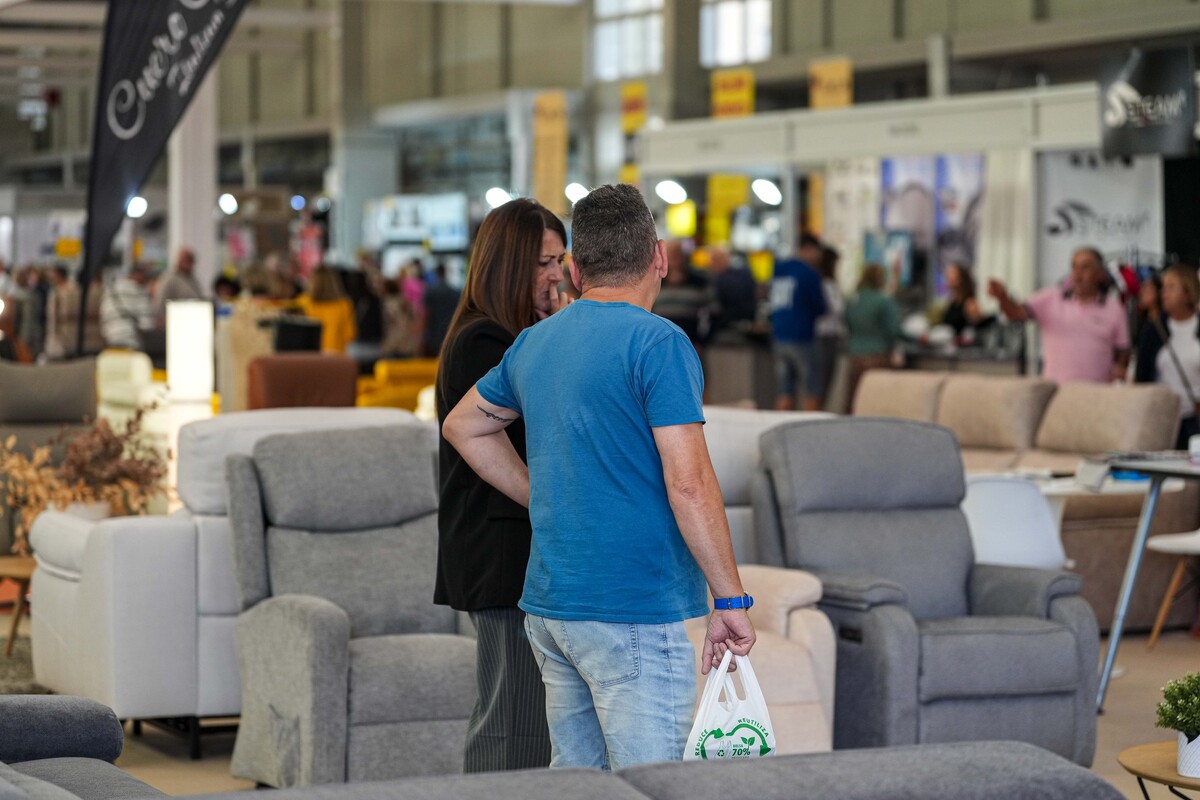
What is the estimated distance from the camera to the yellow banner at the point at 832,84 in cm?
1541

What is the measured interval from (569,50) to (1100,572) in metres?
18.4

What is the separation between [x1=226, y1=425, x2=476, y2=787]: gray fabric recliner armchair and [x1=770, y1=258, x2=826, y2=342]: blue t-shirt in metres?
7.83

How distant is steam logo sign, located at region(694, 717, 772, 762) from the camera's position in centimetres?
281

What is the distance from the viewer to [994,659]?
506 cm

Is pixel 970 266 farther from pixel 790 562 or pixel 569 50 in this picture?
pixel 569 50

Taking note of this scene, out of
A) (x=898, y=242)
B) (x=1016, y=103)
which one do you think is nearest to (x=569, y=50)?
(x=898, y=242)

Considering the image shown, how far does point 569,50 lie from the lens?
81.0 ft

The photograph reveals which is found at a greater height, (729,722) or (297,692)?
(729,722)

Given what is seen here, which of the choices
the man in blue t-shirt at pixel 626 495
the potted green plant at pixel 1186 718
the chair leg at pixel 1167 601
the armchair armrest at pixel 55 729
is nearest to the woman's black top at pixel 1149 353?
the chair leg at pixel 1167 601

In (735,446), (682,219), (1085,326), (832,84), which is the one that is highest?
(832,84)

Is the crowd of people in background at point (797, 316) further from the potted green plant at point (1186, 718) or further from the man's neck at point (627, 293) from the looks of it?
the man's neck at point (627, 293)

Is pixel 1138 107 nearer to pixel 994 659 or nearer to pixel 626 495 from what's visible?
pixel 994 659

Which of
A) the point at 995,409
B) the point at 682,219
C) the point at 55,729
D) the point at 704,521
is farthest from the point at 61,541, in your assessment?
the point at 682,219

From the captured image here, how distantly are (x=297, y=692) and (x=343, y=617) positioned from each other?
0.24 meters
